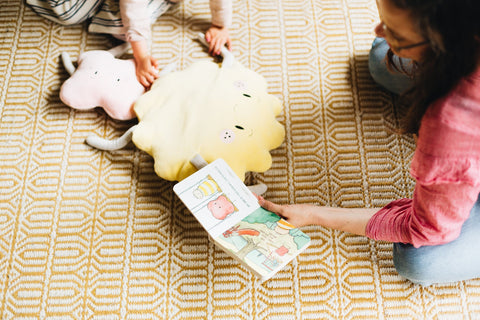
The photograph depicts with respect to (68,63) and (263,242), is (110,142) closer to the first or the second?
(68,63)

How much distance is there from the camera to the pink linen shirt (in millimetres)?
633

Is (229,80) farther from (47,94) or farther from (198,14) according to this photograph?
(47,94)

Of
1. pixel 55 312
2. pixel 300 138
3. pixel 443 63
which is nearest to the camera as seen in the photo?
pixel 443 63

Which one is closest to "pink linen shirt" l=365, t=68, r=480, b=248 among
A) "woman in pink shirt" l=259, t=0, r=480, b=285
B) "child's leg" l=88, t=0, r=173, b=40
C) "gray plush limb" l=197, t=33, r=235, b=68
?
"woman in pink shirt" l=259, t=0, r=480, b=285

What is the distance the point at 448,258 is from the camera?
0.88 meters

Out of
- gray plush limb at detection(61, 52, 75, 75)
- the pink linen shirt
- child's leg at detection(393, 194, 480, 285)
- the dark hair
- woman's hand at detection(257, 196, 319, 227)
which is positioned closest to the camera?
the dark hair

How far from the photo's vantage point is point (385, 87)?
1156mm

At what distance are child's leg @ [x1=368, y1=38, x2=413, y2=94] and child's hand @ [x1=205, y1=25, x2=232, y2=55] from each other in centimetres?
40

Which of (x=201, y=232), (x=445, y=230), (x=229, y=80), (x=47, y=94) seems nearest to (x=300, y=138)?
(x=229, y=80)

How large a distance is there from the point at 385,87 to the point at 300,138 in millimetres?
266

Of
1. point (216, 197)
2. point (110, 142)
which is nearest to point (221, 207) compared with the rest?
point (216, 197)

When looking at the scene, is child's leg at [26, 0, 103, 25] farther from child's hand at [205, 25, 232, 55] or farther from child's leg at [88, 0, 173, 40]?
child's hand at [205, 25, 232, 55]

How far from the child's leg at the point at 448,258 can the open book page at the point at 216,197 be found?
1.12ft

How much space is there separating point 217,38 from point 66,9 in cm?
42
